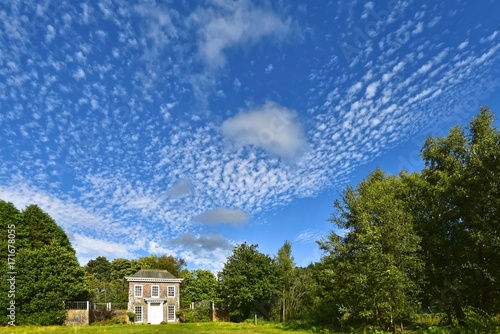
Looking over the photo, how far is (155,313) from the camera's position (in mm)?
50594

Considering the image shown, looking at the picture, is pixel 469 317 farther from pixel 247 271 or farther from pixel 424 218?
pixel 247 271

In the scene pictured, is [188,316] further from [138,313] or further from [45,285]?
[45,285]

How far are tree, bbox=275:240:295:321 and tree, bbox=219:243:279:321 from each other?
3.31 ft

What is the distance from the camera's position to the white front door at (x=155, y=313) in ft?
164

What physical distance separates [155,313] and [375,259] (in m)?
39.5

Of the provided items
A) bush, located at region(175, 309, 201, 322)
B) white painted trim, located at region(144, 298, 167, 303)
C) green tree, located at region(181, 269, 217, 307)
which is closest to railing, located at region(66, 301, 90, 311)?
white painted trim, located at region(144, 298, 167, 303)

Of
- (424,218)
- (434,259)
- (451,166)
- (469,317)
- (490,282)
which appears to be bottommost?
(469,317)

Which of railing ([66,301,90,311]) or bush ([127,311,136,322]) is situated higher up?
railing ([66,301,90,311])

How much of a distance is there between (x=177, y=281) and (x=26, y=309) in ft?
71.4

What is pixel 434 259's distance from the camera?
89.5 feet

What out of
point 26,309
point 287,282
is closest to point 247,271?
point 287,282

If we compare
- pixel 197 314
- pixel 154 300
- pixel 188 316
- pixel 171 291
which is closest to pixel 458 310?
pixel 197 314

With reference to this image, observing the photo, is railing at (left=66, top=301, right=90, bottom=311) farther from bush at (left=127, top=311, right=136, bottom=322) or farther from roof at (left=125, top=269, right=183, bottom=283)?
roof at (left=125, top=269, right=183, bottom=283)

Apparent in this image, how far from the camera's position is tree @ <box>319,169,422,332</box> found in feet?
75.4
